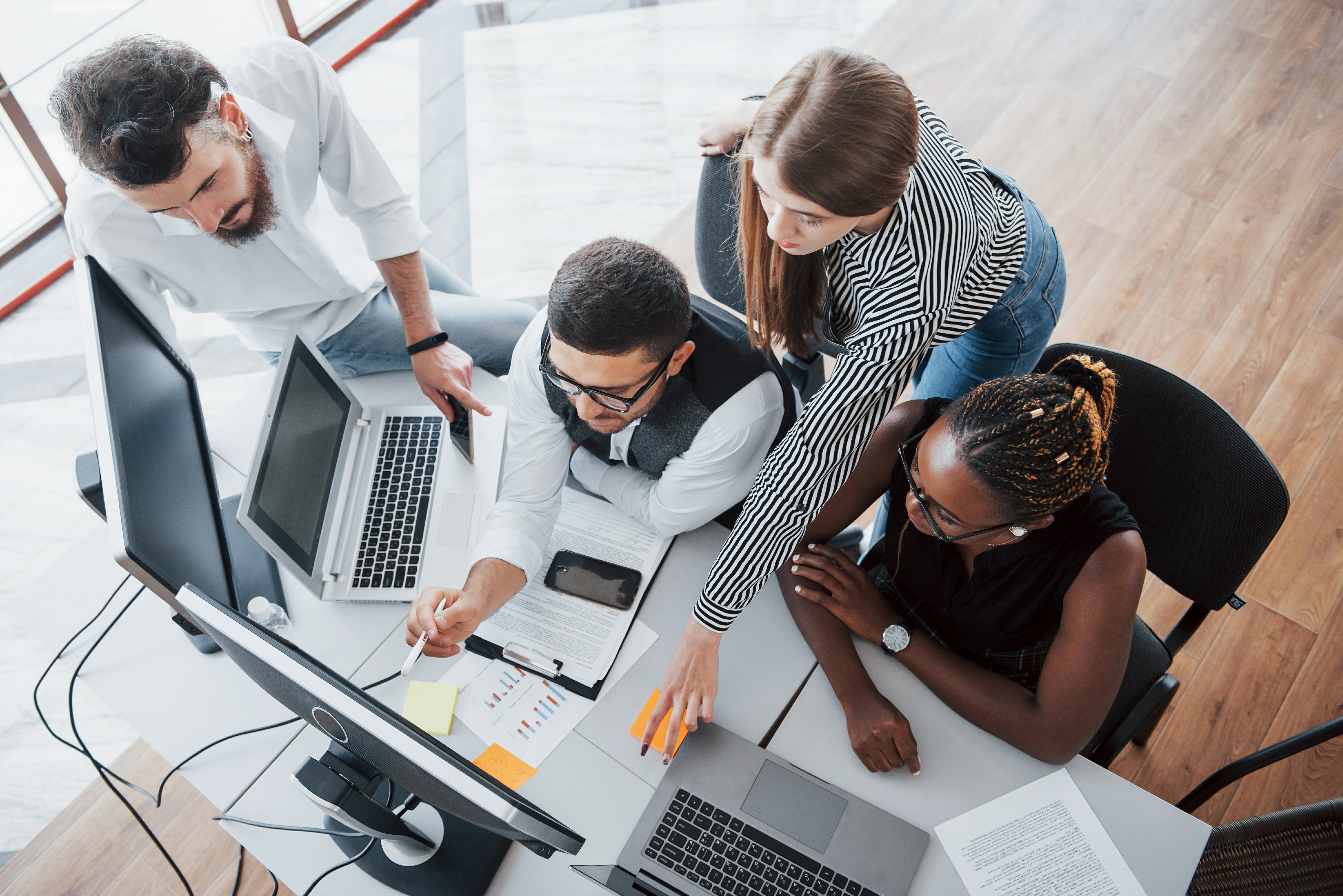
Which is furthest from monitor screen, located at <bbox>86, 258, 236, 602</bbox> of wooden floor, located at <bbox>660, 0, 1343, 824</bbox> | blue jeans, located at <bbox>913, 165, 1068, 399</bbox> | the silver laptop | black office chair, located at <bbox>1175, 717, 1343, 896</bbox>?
wooden floor, located at <bbox>660, 0, 1343, 824</bbox>

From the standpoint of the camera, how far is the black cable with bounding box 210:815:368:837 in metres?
1.32

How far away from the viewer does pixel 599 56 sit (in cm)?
375

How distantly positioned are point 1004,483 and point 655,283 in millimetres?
625

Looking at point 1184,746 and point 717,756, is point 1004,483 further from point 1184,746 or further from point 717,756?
point 1184,746

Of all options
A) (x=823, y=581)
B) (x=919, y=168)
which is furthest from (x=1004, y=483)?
(x=919, y=168)

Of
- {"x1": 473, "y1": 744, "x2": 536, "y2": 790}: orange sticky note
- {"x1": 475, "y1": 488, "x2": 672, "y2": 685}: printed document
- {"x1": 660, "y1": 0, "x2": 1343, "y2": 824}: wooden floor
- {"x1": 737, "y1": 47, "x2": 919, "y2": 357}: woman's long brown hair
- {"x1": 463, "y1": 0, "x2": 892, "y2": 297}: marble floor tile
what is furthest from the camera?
{"x1": 463, "y1": 0, "x2": 892, "y2": 297}: marble floor tile

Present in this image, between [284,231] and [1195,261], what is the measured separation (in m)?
2.93

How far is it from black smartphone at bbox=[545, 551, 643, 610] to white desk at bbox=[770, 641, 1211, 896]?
36 centimetres

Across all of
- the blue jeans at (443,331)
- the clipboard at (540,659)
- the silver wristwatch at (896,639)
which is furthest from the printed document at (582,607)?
the blue jeans at (443,331)

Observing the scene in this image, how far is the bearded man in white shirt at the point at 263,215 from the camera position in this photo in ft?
4.63

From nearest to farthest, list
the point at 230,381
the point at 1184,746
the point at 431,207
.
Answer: the point at 1184,746, the point at 230,381, the point at 431,207

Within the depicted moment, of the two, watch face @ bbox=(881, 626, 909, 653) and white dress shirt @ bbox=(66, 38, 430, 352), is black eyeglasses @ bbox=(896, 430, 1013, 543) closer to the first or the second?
watch face @ bbox=(881, 626, 909, 653)

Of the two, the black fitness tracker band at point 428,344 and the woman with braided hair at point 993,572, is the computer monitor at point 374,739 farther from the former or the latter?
the black fitness tracker band at point 428,344

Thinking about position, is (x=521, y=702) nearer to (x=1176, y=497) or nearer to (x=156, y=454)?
(x=156, y=454)
